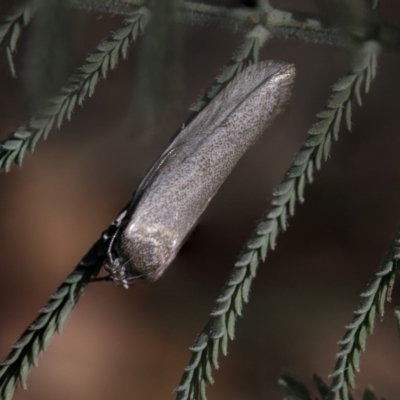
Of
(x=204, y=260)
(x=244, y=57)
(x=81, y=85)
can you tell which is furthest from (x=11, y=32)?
(x=204, y=260)

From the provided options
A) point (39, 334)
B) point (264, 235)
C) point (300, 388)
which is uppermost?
point (264, 235)

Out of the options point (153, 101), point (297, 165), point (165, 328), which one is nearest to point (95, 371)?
point (165, 328)

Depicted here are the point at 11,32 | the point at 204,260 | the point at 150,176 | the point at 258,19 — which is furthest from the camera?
the point at 204,260

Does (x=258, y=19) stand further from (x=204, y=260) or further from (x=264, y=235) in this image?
(x=204, y=260)

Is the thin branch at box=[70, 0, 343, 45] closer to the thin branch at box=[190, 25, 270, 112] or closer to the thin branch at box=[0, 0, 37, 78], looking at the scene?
the thin branch at box=[190, 25, 270, 112]

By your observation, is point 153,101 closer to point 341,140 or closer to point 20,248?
point 341,140

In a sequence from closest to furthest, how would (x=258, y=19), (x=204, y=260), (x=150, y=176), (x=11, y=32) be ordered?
(x=11, y=32) → (x=258, y=19) → (x=150, y=176) → (x=204, y=260)
